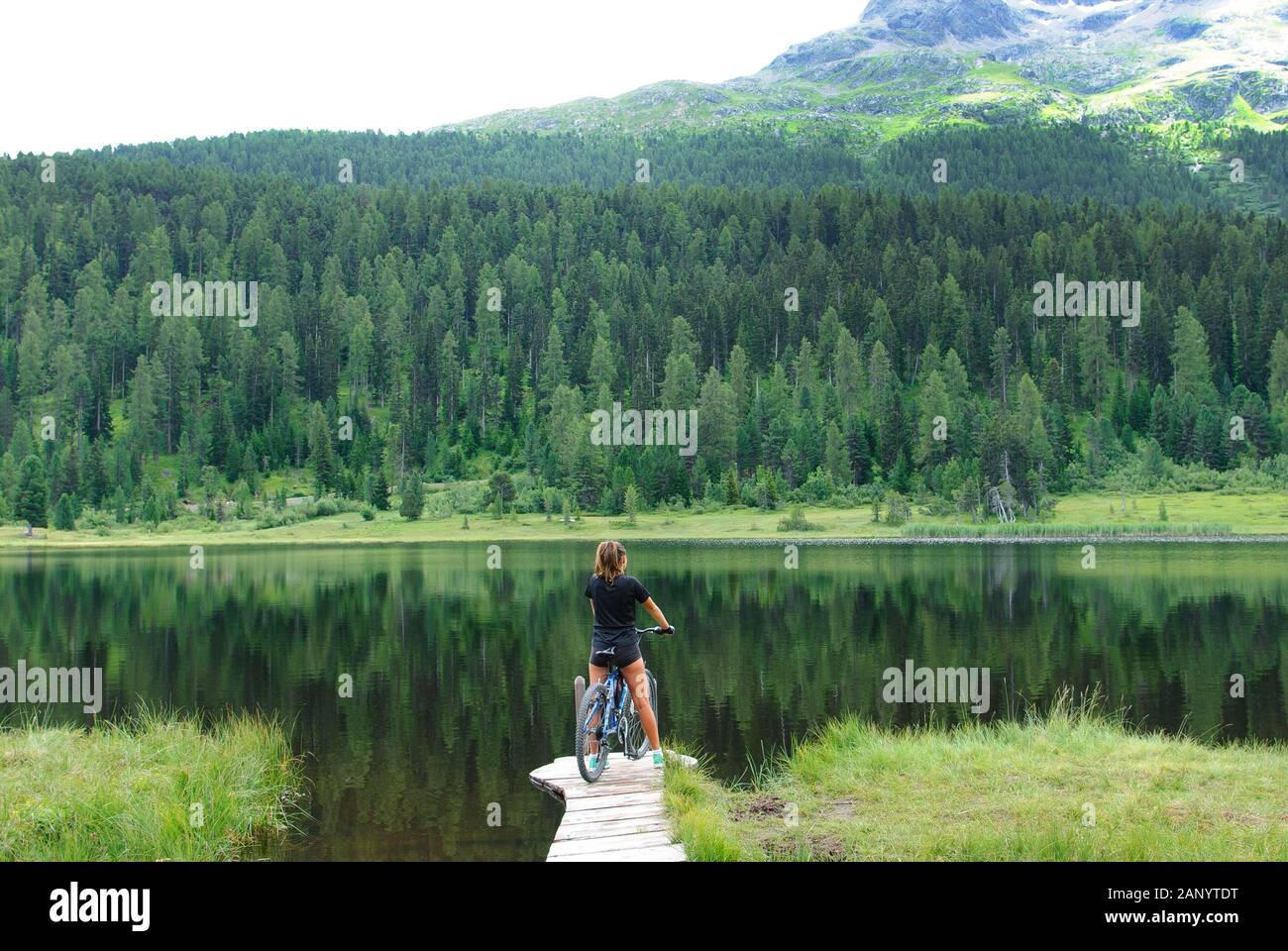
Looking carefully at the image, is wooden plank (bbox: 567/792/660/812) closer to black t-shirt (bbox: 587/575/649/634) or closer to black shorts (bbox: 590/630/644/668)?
black shorts (bbox: 590/630/644/668)

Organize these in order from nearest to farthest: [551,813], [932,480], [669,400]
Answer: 1. [551,813]
2. [932,480]
3. [669,400]

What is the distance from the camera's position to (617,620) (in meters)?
14.5

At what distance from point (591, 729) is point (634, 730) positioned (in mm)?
1954

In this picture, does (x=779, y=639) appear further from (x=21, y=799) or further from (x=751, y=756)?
(x=21, y=799)

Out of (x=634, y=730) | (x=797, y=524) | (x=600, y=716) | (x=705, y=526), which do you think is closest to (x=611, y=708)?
(x=600, y=716)

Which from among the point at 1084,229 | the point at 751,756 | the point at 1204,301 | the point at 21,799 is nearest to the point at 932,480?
the point at 1204,301

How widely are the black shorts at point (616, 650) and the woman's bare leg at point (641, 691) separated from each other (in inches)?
4.6

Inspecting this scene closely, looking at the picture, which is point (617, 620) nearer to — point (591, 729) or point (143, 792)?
point (591, 729)

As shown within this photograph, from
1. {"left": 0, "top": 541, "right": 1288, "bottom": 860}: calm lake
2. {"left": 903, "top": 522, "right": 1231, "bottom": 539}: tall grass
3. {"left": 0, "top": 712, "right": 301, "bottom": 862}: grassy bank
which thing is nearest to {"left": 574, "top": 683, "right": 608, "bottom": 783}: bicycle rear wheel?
{"left": 0, "top": 541, "right": 1288, "bottom": 860}: calm lake

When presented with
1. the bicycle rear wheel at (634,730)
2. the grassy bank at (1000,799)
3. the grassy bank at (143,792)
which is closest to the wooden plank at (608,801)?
the grassy bank at (1000,799)

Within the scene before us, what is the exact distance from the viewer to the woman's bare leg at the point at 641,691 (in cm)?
1481

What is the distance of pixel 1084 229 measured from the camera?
7067 inches

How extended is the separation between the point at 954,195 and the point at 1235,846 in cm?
20333

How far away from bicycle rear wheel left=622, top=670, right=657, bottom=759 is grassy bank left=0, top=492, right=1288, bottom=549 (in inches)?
3381
